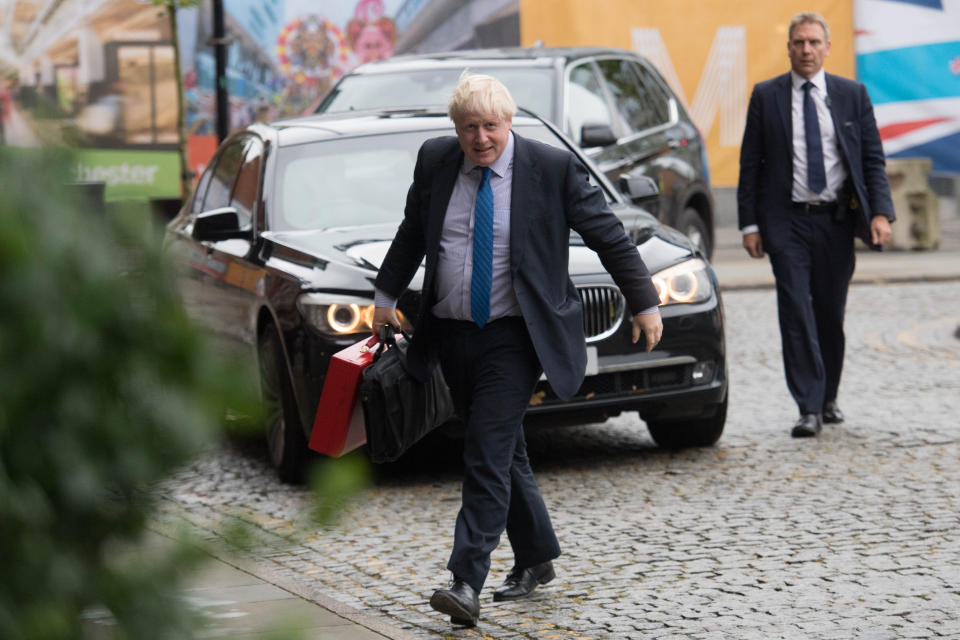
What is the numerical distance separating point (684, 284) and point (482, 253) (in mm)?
2521

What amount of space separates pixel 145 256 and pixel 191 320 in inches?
2.7

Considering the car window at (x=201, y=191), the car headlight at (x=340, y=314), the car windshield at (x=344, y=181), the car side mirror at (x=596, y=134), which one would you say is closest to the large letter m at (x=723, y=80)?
the car side mirror at (x=596, y=134)

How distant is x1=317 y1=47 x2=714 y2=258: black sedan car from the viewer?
10.9 meters

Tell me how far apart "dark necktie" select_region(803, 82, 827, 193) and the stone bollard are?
11662mm

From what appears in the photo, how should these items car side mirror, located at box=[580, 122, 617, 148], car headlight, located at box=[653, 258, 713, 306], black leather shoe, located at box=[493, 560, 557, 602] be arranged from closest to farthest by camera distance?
black leather shoe, located at box=[493, 560, 557, 602], car headlight, located at box=[653, 258, 713, 306], car side mirror, located at box=[580, 122, 617, 148]

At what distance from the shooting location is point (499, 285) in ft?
16.4

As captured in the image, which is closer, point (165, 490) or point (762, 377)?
point (165, 490)

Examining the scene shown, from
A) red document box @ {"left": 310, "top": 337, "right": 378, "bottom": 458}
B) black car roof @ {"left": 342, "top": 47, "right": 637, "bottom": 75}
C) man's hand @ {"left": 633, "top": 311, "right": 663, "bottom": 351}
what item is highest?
black car roof @ {"left": 342, "top": 47, "right": 637, "bottom": 75}

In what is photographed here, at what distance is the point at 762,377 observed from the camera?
1027 centimetres

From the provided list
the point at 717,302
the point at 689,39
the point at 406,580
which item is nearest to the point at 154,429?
the point at 406,580

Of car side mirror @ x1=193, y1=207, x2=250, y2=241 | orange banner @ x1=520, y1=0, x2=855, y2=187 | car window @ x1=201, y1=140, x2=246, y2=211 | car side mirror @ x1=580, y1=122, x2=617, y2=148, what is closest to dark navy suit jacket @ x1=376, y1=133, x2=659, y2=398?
car side mirror @ x1=193, y1=207, x2=250, y2=241

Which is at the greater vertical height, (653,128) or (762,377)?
(653,128)

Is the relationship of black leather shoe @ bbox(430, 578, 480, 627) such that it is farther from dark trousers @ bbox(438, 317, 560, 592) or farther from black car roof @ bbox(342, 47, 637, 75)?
black car roof @ bbox(342, 47, 637, 75)

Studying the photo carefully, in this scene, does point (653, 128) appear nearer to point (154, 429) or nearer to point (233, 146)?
point (233, 146)
